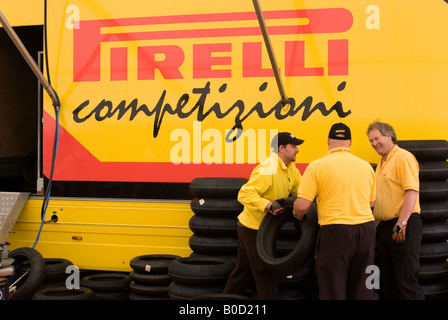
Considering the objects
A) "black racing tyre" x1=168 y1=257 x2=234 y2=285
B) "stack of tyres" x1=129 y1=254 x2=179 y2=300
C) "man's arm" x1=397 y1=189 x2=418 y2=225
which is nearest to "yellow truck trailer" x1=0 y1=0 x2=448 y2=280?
"stack of tyres" x1=129 y1=254 x2=179 y2=300

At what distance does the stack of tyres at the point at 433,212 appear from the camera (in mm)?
4691

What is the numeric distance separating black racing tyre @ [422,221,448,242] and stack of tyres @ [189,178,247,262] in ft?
5.34

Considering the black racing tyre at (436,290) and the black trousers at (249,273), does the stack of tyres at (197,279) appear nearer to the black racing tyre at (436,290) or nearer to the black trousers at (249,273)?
the black trousers at (249,273)

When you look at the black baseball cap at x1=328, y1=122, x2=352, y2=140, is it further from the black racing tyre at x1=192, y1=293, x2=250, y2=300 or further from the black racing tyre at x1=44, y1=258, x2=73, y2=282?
the black racing tyre at x1=44, y1=258, x2=73, y2=282

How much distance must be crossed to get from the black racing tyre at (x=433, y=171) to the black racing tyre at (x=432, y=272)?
0.75 metres

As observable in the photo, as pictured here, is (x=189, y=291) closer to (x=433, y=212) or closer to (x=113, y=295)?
(x=113, y=295)

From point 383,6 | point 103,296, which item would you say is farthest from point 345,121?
point 103,296

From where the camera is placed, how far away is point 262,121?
5.20m

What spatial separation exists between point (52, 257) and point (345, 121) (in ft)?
10.8

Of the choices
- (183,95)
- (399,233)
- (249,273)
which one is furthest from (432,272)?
(183,95)

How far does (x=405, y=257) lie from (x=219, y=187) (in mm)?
1714

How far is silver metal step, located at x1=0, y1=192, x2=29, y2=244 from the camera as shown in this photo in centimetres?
558
